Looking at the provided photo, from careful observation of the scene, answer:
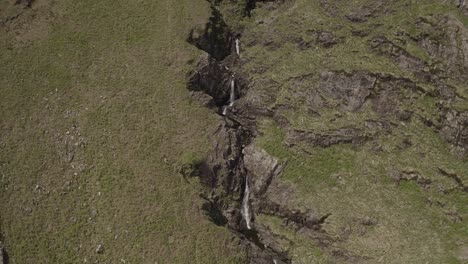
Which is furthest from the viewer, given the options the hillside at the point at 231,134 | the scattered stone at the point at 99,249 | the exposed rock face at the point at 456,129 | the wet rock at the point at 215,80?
the wet rock at the point at 215,80

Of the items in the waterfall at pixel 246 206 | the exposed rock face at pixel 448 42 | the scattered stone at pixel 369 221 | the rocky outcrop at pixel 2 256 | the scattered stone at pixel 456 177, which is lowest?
the waterfall at pixel 246 206

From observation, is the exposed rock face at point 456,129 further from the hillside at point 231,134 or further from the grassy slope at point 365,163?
the grassy slope at point 365,163

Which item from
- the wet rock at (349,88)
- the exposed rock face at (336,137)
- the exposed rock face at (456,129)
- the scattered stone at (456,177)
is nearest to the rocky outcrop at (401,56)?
the wet rock at (349,88)

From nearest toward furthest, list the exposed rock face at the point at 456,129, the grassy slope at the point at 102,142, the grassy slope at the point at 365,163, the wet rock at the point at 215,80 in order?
the grassy slope at the point at 102,142
the grassy slope at the point at 365,163
the exposed rock face at the point at 456,129
the wet rock at the point at 215,80

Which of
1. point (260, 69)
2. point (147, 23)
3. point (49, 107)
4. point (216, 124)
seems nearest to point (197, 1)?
point (147, 23)

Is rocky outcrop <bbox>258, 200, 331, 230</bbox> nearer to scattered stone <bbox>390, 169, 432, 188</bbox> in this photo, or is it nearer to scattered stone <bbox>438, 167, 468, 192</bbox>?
scattered stone <bbox>390, 169, 432, 188</bbox>

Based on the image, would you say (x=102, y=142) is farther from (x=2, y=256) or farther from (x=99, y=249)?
(x=2, y=256)

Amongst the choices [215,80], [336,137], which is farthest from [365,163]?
[215,80]
